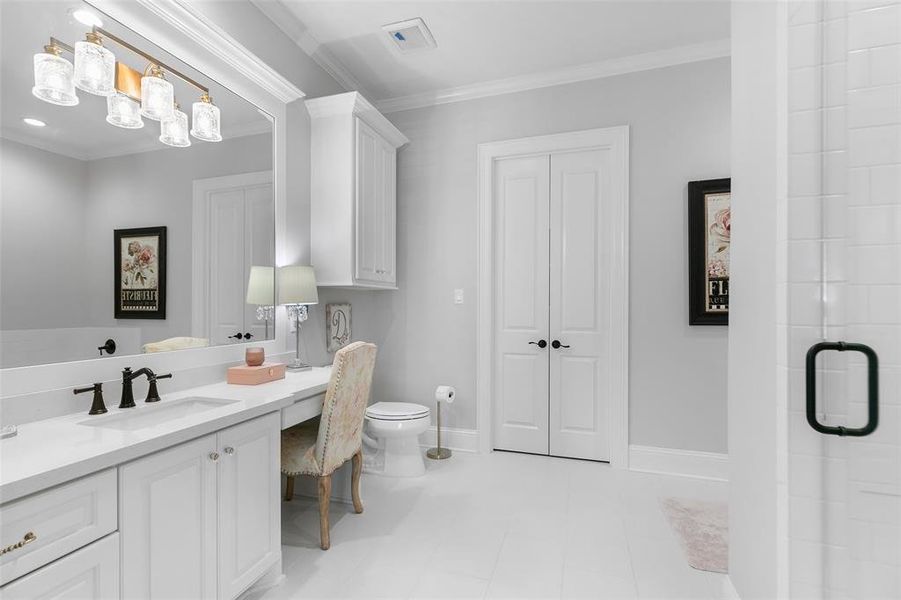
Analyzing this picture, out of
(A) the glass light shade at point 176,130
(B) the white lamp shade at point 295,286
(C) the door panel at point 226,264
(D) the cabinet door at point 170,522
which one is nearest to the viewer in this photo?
(D) the cabinet door at point 170,522

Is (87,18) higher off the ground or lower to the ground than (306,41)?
lower

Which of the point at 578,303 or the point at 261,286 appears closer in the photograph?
the point at 261,286

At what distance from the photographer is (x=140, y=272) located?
179 cm

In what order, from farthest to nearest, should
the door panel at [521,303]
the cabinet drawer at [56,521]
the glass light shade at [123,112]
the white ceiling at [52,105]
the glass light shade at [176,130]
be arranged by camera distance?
the door panel at [521,303], the glass light shade at [176,130], the glass light shade at [123,112], the white ceiling at [52,105], the cabinet drawer at [56,521]

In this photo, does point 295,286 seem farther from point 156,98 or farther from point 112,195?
point 156,98

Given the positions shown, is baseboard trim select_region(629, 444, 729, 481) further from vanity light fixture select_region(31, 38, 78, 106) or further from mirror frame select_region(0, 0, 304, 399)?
vanity light fixture select_region(31, 38, 78, 106)

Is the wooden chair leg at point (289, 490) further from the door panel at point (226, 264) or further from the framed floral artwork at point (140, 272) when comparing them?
the framed floral artwork at point (140, 272)

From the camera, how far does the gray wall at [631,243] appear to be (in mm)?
2875

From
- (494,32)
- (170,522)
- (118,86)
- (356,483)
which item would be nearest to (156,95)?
(118,86)

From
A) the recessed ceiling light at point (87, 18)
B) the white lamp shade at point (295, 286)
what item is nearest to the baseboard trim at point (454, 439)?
the white lamp shade at point (295, 286)

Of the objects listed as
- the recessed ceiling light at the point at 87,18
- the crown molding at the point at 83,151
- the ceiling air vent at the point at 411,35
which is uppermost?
the ceiling air vent at the point at 411,35

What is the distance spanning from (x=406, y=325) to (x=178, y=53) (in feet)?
→ 7.35

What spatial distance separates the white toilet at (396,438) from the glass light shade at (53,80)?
2158mm

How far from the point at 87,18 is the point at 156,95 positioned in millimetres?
305
